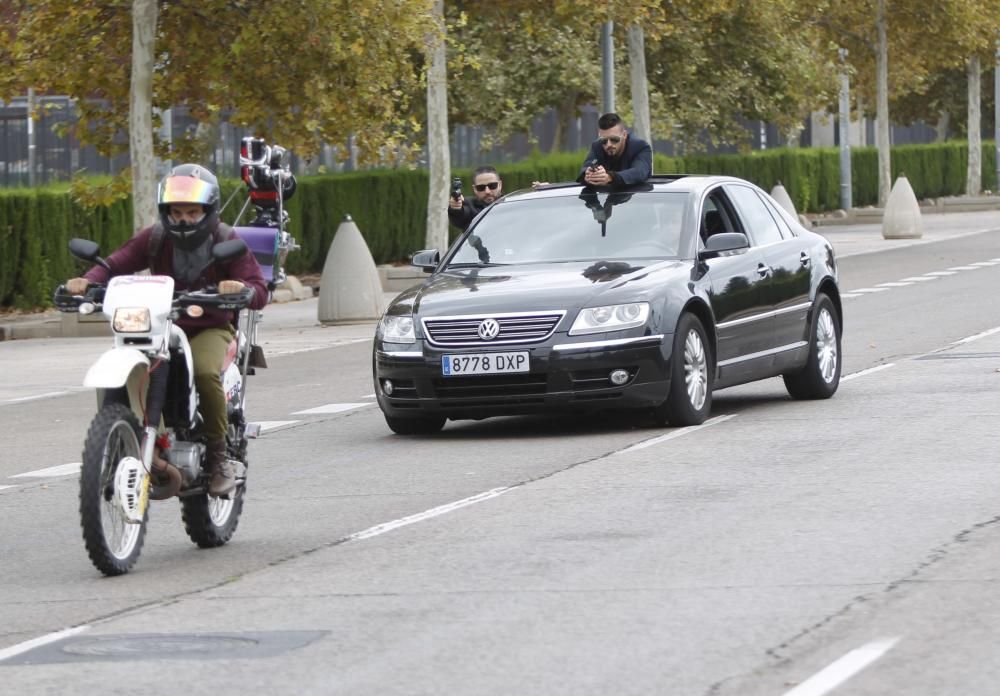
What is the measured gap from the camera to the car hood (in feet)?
44.3

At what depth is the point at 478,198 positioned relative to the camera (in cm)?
1780

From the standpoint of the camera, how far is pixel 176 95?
1078 inches

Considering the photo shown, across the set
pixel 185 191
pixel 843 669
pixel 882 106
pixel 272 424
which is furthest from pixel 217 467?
pixel 882 106

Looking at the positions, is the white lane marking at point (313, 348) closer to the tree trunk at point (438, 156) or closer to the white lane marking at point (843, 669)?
the tree trunk at point (438, 156)

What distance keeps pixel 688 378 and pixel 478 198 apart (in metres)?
4.40

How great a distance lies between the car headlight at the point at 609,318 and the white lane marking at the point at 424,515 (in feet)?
7.14

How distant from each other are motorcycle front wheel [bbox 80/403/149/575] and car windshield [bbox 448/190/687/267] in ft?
18.7

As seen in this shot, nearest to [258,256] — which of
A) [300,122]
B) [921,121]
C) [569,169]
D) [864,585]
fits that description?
[864,585]

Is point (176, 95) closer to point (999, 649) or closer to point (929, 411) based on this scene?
point (929, 411)

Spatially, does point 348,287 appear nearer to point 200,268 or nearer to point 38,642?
point 200,268

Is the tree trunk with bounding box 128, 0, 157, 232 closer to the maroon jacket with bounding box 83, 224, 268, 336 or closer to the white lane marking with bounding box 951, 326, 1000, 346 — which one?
the white lane marking with bounding box 951, 326, 1000, 346

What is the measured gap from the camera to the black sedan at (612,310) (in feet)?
44.0

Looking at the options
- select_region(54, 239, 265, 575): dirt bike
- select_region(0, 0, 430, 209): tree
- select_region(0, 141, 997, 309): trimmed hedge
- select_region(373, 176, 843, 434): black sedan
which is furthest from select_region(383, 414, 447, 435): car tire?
select_region(0, 141, 997, 309): trimmed hedge

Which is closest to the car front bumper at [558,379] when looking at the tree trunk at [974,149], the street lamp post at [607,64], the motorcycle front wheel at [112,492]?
the motorcycle front wheel at [112,492]
